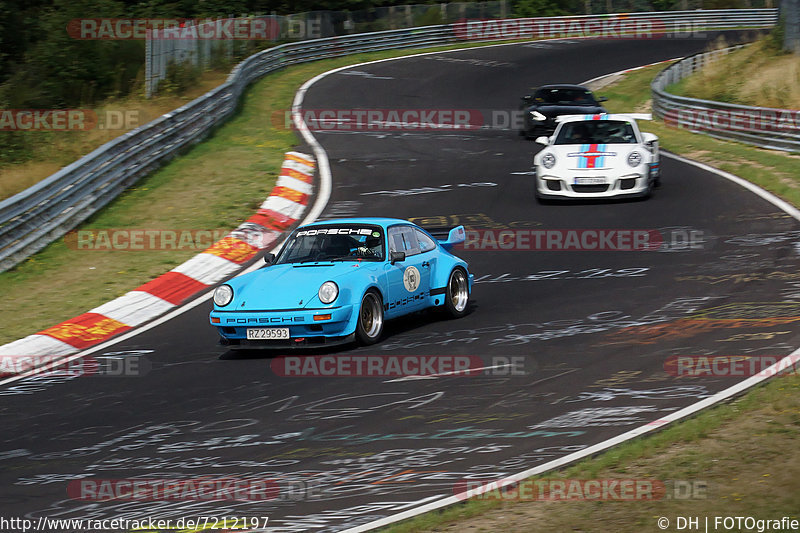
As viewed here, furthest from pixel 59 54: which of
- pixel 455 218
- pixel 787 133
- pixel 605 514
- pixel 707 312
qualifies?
pixel 605 514

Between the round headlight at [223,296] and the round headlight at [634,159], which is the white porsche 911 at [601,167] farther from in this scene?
the round headlight at [223,296]

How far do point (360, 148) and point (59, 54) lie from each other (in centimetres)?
805

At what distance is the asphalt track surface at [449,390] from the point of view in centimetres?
613

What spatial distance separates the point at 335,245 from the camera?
10.4 m

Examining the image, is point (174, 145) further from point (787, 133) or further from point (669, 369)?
point (669, 369)

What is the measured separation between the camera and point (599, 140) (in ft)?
56.0

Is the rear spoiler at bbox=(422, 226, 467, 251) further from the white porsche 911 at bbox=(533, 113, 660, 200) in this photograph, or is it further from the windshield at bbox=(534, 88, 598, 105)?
the windshield at bbox=(534, 88, 598, 105)

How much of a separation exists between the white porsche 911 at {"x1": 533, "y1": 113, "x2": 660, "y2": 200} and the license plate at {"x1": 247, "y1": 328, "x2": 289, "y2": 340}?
833 cm

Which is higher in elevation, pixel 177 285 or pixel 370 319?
pixel 370 319

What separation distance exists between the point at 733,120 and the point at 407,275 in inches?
569

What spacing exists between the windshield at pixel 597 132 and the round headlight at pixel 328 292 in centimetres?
894

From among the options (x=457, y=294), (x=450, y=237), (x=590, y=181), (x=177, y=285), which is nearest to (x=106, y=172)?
(x=177, y=285)

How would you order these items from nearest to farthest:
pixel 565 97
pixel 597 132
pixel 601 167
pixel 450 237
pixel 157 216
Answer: pixel 450 237 → pixel 157 216 → pixel 601 167 → pixel 597 132 → pixel 565 97

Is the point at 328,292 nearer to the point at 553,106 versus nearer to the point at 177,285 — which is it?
the point at 177,285
